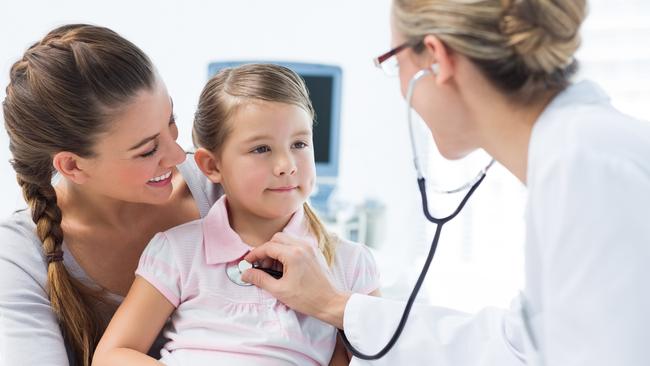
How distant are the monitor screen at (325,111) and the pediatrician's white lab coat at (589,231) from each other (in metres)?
2.28

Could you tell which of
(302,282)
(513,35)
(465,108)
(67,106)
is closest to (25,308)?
(67,106)

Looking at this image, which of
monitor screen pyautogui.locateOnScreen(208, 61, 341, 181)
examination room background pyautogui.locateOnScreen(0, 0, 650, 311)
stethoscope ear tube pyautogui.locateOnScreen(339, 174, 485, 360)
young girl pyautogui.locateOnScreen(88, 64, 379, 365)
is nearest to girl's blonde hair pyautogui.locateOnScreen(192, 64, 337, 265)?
young girl pyautogui.locateOnScreen(88, 64, 379, 365)

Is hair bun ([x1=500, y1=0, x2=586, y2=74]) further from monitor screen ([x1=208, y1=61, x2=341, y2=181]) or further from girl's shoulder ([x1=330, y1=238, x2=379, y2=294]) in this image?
monitor screen ([x1=208, y1=61, x2=341, y2=181])

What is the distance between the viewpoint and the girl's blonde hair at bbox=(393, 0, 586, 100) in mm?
996

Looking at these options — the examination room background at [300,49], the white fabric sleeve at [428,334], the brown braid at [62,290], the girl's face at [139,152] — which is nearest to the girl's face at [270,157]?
the girl's face at [139,152]

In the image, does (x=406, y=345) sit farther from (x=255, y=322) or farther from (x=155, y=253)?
(x=155, y=253)

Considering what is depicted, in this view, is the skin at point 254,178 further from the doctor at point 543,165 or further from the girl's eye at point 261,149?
the doctor at point 543,165

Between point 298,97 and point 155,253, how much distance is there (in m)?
0.37

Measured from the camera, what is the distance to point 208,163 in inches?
56.9

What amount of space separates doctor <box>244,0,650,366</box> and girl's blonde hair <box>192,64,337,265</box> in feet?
0.92

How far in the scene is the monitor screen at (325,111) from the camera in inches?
129

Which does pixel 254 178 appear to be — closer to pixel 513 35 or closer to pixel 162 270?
pixel 162 270

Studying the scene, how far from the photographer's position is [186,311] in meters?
1.35

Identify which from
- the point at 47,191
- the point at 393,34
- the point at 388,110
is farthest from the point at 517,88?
the point at 388,110
